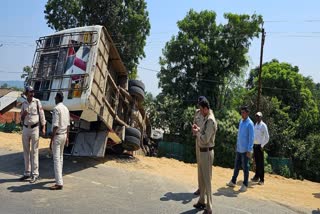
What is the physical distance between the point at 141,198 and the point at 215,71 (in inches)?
931

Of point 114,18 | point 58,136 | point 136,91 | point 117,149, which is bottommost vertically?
point 117,149

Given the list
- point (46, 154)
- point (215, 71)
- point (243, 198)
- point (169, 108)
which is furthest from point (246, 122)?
point (215, 71)

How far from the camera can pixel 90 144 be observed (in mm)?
10273

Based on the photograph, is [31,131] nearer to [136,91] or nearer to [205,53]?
[136,91]

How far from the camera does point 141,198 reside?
24.2 feet

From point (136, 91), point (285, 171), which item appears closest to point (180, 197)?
point (136, 91)

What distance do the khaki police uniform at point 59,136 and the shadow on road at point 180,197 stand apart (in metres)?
1.98

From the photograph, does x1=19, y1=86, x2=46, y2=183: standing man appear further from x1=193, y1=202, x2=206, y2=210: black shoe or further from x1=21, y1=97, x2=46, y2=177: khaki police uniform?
x1=193, y1=202, x2=206, y2=210: black shoe

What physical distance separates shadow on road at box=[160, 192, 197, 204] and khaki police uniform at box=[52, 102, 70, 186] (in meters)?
1.98

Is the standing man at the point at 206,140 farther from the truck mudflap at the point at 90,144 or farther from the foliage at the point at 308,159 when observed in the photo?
the foliage at the point at 308,159

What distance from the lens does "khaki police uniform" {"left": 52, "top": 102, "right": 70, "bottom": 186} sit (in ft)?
24.3

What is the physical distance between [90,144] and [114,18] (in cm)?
2165

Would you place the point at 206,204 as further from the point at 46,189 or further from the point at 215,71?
the point at 215,71

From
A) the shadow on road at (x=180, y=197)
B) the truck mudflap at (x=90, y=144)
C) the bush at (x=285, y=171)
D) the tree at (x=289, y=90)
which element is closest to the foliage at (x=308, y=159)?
the bush at (x=285, y=171)
